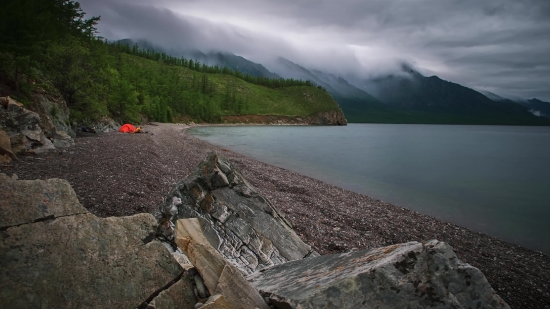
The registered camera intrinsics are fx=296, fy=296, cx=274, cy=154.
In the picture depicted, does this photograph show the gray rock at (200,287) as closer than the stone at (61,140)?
Yes

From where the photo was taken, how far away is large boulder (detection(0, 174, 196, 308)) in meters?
3.56

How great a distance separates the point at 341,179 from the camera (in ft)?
109

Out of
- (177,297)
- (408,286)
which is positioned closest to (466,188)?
(408,286)

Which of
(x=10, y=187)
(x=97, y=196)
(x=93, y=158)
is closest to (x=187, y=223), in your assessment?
(x=10, y=187)

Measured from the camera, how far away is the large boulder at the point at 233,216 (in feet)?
24.6

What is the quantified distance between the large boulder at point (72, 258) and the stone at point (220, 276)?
0.29 meters

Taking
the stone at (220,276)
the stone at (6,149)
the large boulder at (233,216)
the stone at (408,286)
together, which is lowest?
the stone at (6,149)

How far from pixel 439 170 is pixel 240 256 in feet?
142

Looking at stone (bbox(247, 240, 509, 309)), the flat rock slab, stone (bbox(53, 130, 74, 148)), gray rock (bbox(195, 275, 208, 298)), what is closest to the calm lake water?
stone (bbox(247, 240, 509, 309))

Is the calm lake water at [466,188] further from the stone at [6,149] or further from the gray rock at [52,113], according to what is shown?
the gray rock at [52,113]

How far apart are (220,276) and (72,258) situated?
6.55 feet

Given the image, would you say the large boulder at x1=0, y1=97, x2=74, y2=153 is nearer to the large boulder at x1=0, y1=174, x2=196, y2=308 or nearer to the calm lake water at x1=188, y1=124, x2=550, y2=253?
the large boulder at x1=0, y1=174, x2=196, y2=308

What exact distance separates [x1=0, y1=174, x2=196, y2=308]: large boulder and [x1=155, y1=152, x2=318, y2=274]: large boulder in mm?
2501

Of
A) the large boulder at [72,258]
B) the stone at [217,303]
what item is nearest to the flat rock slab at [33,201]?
the large boulder at [72,258]
